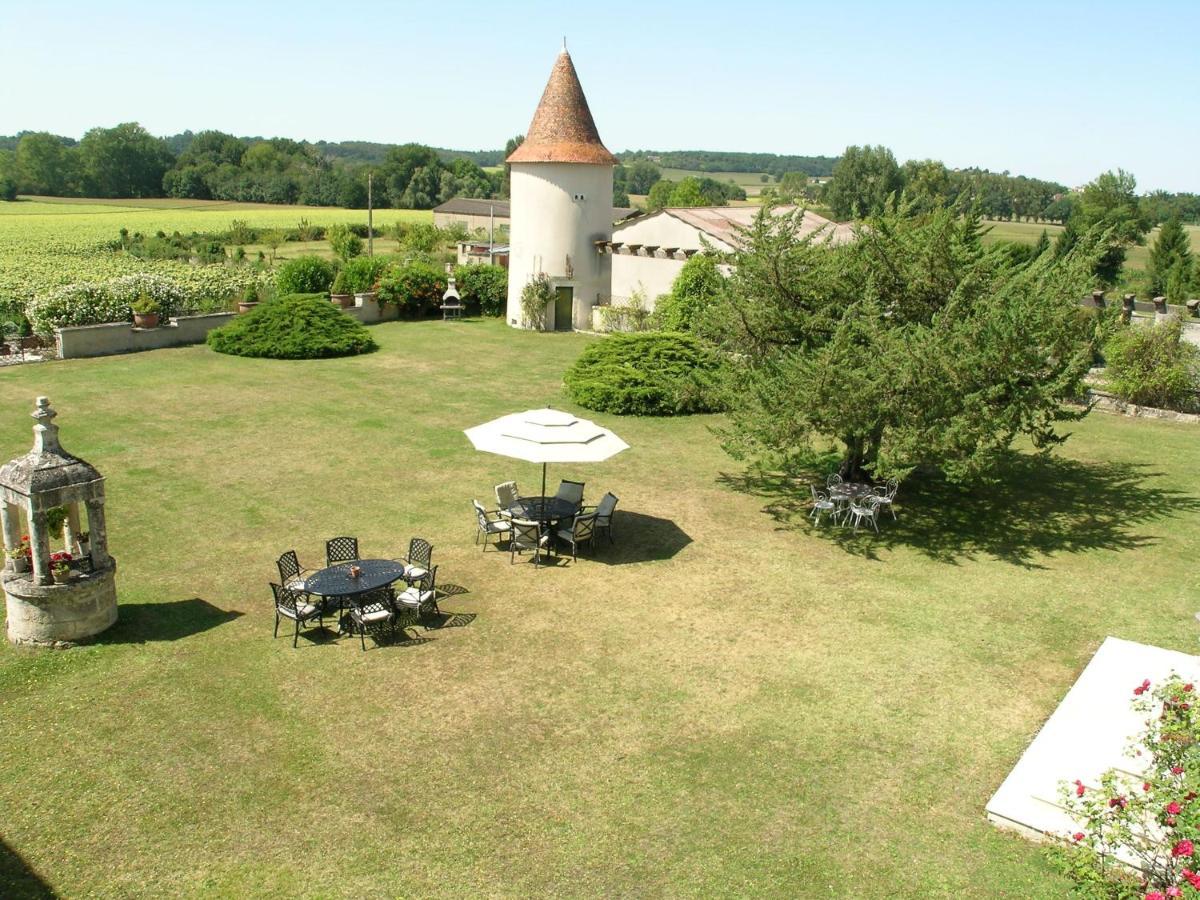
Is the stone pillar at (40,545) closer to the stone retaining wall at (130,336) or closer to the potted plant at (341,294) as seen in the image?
the stone retaining wall at (130,336)

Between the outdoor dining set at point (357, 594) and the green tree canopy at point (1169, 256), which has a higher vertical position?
the green tree canopy at point (1169, 256)

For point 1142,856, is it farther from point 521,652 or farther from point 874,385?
point 874,385

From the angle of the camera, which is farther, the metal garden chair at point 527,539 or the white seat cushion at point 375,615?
the metal garden chair at point 527,539

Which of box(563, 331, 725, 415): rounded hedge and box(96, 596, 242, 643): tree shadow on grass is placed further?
box(563, 331, 725, 415): rounded hedge

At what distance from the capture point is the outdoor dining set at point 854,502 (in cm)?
1512

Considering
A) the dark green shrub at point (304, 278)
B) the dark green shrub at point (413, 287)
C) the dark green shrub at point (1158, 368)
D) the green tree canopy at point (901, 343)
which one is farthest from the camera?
the dark green shrub at point (413, 287)

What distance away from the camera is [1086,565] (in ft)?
45.5

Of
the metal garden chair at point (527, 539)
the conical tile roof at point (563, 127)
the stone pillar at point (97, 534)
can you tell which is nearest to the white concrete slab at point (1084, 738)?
the metal garden chair at point (527, 539)

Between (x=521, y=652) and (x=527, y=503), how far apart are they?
13.2ft

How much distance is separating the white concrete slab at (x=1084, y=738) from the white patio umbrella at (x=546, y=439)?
663 cm

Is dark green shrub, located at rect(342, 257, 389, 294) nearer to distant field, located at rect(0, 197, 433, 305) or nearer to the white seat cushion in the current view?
distant field, located at rect(0, 197, 433, 305)

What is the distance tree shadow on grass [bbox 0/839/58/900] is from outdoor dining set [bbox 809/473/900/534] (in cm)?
1174

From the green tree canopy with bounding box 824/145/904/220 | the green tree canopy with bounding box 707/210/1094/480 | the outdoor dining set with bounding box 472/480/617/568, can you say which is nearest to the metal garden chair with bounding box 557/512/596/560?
the outdoor dining set with bounding box 472/480/617/568

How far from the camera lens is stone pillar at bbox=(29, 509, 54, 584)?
399 inches
